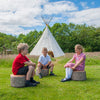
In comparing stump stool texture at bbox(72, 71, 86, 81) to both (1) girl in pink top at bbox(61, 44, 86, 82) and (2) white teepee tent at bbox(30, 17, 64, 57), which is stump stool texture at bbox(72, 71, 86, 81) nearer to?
(1) girl in pink top at bbox(61, 44, 86, 82)

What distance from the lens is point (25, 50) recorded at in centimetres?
350

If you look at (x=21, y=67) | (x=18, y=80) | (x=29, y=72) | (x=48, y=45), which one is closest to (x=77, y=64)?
(x=29, y=72)

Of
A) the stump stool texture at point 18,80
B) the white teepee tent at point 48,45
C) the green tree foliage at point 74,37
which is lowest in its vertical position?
the stump stool texture at point 18,80

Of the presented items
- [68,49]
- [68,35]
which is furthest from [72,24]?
[68,49]

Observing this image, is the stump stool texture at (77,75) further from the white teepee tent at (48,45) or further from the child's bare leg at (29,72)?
the white teepee tent at (48,45)

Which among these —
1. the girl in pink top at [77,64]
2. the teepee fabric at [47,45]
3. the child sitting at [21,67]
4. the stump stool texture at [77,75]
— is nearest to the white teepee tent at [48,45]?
the teepee fabric at [47,45]

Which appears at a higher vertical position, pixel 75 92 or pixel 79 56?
pixel 79 56

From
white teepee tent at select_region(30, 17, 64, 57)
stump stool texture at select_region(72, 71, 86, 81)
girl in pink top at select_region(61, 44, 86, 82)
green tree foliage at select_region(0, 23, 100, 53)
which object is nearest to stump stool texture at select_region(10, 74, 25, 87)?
girl in pink top at select_region(61, 44, 86, 82)

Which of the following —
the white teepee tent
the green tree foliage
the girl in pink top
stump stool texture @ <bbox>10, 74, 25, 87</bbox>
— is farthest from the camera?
the green tree foliage

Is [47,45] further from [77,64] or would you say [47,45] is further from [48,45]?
[77,64]

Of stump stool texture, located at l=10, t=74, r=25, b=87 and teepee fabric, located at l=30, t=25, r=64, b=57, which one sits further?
teepee fabric, located at l=30, t=25, r=64, b=57

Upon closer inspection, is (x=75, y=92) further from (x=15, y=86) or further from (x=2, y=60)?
(x=2, y=60)

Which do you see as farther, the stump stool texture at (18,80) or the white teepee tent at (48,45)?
the white teepee tent at (48,45)

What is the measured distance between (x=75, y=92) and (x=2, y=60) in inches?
262
